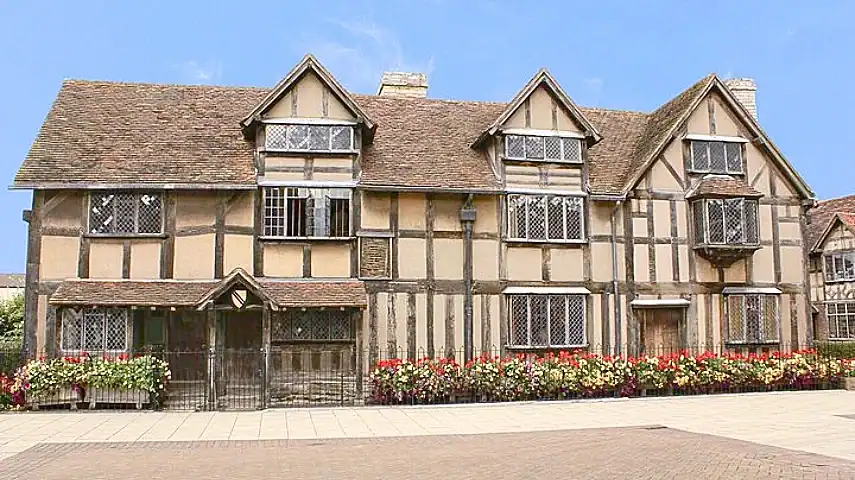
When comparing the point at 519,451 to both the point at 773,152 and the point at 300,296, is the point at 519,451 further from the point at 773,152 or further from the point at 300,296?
the point at 773,152

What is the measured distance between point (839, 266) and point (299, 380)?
28.7 m

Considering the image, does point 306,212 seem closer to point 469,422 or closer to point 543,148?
point 543,148

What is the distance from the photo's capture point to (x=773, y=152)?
23047mm

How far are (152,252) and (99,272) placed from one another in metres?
1.32

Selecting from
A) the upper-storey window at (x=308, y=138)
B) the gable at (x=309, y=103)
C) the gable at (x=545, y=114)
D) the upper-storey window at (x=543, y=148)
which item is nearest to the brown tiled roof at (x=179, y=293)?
the upper-storey window at (x=308, y=138)

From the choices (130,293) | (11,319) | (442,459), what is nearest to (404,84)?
(130,293)

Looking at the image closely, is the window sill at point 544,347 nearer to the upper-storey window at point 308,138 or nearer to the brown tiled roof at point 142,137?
the upper-storey window at point 308,138

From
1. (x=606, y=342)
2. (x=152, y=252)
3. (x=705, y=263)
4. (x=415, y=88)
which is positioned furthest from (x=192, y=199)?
(x=705, y=263)

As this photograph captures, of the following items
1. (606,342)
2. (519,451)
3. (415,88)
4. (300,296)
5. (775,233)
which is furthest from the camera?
(415,88)

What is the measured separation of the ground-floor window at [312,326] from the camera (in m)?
19.9

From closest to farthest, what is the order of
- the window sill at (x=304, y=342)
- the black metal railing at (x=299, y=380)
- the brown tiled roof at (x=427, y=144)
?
the black metal railing at (x=299, y=380) < the window sill at (x=304, y=342) < the brown tiled roof at (x=427, y=144)

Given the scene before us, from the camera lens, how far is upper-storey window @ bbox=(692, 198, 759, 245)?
72.1ft

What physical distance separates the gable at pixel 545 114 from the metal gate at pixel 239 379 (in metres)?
9.21

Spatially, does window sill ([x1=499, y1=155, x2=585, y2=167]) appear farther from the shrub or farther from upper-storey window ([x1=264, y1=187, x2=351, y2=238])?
the shrub
